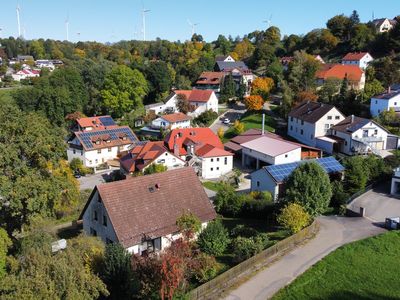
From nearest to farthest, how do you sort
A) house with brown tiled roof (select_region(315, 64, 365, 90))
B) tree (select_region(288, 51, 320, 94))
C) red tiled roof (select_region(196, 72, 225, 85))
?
house with brown tiled roof (select_region(315, 64, 365, 90)), tree (select_region(288, 51, 320, 94)), red tiled roof (select_region(196, 72, 225, 85))

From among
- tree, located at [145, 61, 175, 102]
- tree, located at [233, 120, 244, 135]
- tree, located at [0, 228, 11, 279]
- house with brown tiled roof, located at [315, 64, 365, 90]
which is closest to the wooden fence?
tree, located at [0, 228, 11, 279]

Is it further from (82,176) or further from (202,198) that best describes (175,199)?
(82,176)

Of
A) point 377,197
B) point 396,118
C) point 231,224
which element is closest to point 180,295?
point 231,224

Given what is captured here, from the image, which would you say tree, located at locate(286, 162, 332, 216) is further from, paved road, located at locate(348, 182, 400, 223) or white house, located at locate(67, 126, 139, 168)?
white house, located at locate(67, 126, 139, 168)

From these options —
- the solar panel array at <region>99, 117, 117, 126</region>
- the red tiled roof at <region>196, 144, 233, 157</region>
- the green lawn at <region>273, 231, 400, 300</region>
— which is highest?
the solar panel array at <region>99, 117, 117, 126</region>

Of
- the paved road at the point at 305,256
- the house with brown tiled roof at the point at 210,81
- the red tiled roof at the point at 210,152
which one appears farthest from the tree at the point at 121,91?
the paved road at the point at 305,256

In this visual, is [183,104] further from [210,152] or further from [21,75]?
[21,75]
